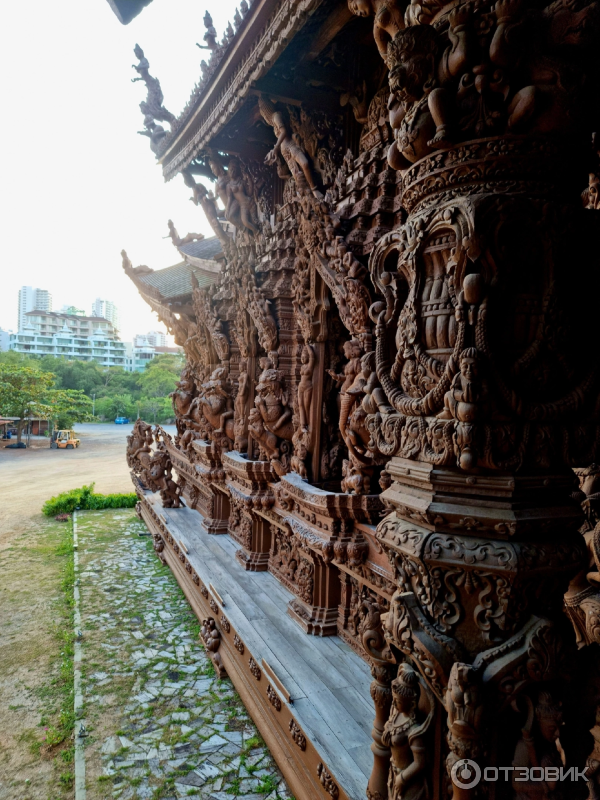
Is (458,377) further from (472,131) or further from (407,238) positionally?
(472,131)

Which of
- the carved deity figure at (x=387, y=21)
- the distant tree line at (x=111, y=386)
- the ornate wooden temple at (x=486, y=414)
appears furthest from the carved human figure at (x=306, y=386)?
the distant tree line at (x=111, y=386)

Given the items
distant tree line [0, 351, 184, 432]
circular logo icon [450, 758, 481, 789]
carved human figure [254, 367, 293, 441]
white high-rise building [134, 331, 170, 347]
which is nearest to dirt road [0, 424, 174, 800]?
circular logo icon [450, 758, 481, 789]

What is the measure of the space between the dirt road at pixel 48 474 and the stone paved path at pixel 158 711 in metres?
5.62

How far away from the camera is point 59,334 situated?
69.1 meters

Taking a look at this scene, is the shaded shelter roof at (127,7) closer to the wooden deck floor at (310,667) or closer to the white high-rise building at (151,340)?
the wooden deck floor at (310,667)

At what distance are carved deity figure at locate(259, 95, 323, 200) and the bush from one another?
10.7 metres

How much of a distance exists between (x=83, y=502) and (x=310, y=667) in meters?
10.7

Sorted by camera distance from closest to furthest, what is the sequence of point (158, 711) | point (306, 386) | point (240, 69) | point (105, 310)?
point (158, 711) → point (240, 69) → point (306, 386) → point (105, 310)

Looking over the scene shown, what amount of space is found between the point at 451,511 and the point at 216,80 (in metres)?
5.44

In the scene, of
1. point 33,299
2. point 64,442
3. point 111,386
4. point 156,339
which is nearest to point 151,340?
point 156,339

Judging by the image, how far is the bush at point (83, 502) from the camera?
1254cm

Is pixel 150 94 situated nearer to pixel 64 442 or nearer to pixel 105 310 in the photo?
pixel 64 442

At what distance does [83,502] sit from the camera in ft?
42.6

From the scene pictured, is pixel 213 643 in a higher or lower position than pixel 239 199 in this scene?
lower
